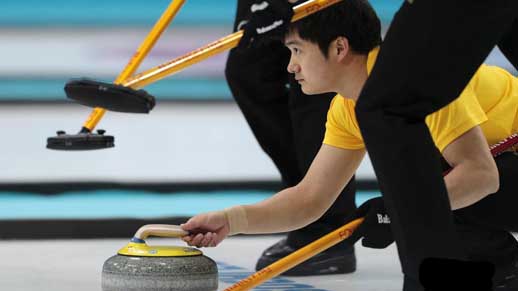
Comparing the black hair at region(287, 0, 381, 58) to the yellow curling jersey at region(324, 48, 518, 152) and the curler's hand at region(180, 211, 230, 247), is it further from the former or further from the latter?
the curler's hand at region(180, 211, 230, 247)

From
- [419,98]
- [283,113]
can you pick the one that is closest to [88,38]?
[283,113]

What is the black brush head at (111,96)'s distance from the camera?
112 inches

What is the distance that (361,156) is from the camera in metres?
2.75

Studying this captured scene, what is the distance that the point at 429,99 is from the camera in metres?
1.96

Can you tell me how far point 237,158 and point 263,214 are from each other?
2.15 m

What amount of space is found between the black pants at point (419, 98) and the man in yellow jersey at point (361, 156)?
0.93 ft

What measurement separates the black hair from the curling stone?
617mm

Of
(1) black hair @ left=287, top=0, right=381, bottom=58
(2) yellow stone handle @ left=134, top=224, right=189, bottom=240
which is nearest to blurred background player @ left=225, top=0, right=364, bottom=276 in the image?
(1) black hair @ left=287, top=0, right=381, bottom=58

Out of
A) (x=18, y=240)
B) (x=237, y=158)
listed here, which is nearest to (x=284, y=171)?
(x=237, y=158)

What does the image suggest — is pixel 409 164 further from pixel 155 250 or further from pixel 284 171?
pixel 284 171

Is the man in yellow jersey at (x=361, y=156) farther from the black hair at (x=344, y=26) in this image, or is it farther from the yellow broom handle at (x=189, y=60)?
the yellow broom handle at (x=189, y=60)

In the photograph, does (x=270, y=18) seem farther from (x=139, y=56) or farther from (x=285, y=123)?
(x=285, y=123)

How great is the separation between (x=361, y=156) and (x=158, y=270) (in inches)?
28.5

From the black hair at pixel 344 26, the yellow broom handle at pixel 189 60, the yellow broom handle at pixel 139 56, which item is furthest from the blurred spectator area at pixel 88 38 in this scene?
the black hair at pixel 344 26
